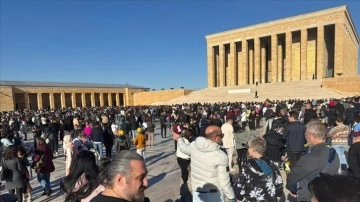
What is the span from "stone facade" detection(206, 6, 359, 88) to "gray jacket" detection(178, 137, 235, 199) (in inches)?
1634

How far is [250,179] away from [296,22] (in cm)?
4437

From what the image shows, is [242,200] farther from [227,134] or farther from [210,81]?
[210,81]

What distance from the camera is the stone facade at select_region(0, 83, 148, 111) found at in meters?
46.9

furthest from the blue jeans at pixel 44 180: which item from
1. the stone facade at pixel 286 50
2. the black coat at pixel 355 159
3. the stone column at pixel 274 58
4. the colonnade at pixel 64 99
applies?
the colonnade at pixel 64 99

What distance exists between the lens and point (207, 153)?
327 cm

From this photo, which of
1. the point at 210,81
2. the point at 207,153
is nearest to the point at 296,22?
the point at 210,81

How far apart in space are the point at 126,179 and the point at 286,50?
46.5m

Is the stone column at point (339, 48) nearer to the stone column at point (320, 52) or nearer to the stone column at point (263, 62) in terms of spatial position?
the stone column at point (320, 52)

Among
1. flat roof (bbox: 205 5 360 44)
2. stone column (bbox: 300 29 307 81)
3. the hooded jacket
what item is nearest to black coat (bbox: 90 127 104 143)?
the hooded jacket

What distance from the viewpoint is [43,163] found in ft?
19.4

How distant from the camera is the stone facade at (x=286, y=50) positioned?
38938mm

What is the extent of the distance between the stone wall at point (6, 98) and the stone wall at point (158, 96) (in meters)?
24.8

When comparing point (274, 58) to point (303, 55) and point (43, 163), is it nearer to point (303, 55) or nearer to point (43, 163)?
point (303, 55)

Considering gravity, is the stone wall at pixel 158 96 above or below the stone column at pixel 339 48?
below
